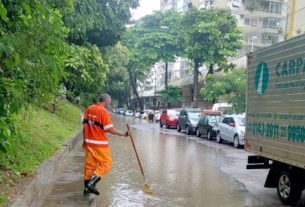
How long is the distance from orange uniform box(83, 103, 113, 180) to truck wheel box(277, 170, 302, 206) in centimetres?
341

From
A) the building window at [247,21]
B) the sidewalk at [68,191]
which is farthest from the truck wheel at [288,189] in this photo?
the building window at [247,21]

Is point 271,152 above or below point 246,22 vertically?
below

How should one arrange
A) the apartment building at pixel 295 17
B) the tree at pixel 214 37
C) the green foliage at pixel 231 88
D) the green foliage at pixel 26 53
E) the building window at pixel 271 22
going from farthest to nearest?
the building window at pixel 271 22 → the tree at pixel 214 37 → the apartment building at pixel 295 17 → the green foliage at pixel 231 88 → the green foliage at pixel 26 53

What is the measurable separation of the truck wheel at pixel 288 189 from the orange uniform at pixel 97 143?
3.41 metres

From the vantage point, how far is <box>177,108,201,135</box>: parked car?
2399 cm

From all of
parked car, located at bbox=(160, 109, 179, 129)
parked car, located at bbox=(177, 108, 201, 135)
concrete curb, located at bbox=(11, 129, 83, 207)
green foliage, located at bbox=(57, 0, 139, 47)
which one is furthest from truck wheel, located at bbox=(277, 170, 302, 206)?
parked car, located at bbox=(160, 109, 179, 129)

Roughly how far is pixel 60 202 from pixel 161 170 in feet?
Result: 14.2

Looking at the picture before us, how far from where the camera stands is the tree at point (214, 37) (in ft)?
110

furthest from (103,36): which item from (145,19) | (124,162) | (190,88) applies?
(190,88)

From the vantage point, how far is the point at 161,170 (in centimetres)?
1027

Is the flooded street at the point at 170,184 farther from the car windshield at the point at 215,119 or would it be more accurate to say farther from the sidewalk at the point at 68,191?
the car windshield at the point at 215,119

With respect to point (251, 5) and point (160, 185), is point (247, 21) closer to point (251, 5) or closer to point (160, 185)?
point (251, 5)

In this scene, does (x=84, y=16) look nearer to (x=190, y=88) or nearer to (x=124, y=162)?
(x=124, y=162)

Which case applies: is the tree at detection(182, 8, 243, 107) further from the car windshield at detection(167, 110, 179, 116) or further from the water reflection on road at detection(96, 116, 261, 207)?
the water reflection on road at detection(96, 116, 261, 207)
